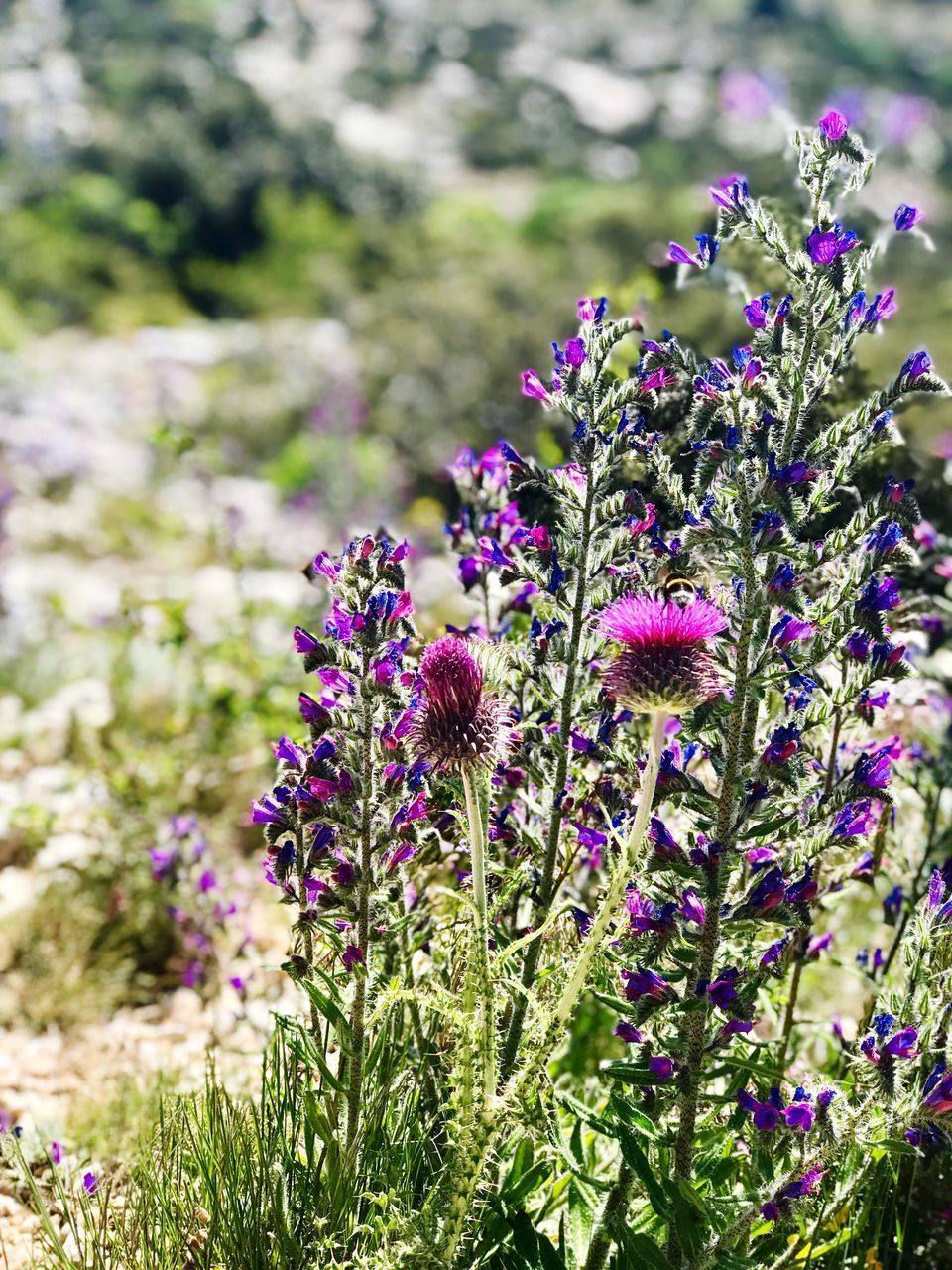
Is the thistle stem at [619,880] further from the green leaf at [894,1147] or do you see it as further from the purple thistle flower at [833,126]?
the purple thistle flower at [833,126]

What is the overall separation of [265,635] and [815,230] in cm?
439

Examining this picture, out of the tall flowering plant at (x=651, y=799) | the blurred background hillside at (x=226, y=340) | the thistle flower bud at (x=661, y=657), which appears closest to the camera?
the thistle flower bud at (x=661, y=657)

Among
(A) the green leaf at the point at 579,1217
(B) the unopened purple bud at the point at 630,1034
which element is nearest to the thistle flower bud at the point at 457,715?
(B) the unopened purple bud at the point at 630,1034

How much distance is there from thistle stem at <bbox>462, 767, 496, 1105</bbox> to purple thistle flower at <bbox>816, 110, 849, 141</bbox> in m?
0.98

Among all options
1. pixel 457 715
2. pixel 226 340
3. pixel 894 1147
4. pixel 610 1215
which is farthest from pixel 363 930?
pixel 226 340

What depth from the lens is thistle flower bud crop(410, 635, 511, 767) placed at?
1627 mm

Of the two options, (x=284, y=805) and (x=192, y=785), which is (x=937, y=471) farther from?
(x=192, y=785)

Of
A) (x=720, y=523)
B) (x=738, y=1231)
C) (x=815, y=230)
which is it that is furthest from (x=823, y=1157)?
(x=815, y=230)

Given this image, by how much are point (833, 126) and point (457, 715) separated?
0.94m

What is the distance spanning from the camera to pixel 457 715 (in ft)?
5.36

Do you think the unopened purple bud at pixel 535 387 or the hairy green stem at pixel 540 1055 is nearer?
the hairy green stem at pixel 540 1055

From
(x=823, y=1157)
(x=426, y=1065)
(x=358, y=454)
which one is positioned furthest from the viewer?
(x=358, y=454)

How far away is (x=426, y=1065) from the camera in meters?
2.15

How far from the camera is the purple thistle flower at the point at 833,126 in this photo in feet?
5.55
